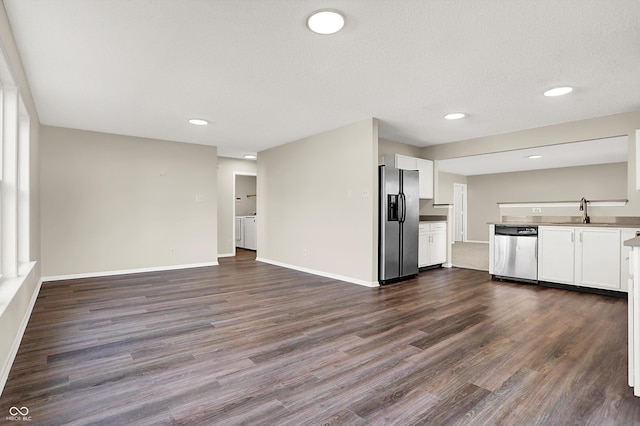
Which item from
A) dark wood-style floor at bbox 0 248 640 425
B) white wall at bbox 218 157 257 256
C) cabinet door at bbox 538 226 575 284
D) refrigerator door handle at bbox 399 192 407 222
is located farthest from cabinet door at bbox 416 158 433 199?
white wall at bbox 218 157 257 256

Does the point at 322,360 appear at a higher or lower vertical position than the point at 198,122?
lower

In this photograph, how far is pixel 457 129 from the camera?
4.90 m

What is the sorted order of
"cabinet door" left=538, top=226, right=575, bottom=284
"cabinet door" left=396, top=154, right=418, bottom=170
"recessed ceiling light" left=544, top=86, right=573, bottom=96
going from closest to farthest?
"recessed ceiling light" left=544, top=86, right=573, bottom=96
"cabinet door" left=538, top=226, right=575, bottom=284
"cabinet door" left=396, top=154, right=418, bottom=170

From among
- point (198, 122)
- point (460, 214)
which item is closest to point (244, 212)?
point (198, 122)

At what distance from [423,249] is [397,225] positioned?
129 centimetres

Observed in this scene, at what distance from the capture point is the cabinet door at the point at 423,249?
5.72 meters

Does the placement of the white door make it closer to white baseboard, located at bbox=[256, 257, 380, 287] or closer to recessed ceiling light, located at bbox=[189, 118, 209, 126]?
white baseboard, located at bbox=[256, 257, 380, 287]

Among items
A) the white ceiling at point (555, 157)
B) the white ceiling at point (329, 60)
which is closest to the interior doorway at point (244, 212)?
the white ceiling at point (329, 60)

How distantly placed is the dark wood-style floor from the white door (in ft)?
23.1

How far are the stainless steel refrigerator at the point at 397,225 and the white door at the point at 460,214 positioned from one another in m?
6.40

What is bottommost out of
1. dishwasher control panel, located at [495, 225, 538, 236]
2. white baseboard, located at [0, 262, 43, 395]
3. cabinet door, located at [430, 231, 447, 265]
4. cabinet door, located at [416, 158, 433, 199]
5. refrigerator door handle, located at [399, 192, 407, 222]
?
white baseboard, located at [0, 262, 43, 395]

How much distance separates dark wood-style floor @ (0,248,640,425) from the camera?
1.68 metres

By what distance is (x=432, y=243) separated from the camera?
602cm
